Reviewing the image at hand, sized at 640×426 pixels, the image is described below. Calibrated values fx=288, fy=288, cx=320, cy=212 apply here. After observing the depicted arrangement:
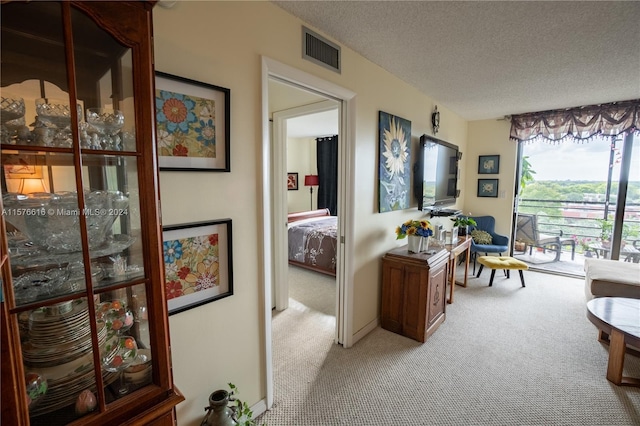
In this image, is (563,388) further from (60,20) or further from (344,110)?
(60,20)

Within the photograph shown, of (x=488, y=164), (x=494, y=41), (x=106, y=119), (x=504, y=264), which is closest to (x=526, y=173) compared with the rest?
(x=488, y=164)

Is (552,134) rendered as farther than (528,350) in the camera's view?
Yes

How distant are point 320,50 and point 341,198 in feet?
3.48

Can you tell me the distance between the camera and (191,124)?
130cm

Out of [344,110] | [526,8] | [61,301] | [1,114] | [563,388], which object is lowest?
[563,388]

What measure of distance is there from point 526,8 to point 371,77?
41.3 inches

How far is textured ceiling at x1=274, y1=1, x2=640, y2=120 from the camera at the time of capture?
1.59 m

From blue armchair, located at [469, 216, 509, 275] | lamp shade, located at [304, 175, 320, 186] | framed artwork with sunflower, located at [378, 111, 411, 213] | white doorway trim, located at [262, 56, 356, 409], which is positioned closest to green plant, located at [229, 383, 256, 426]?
white doorway trim, located at [262, 56, 356, 409]

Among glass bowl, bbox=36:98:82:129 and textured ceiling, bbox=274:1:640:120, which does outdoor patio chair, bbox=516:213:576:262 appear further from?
glass bowl, bbox=36:98:82:129

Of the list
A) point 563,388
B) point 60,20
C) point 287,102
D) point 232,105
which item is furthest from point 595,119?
point 60,20

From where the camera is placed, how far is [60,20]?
0.74 m

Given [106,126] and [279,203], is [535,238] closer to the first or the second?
[279,203]

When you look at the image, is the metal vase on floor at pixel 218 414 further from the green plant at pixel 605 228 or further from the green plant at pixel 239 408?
the green plant at pixel 605 228

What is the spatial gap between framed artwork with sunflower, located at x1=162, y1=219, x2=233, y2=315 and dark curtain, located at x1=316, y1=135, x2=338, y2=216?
16.9ft
